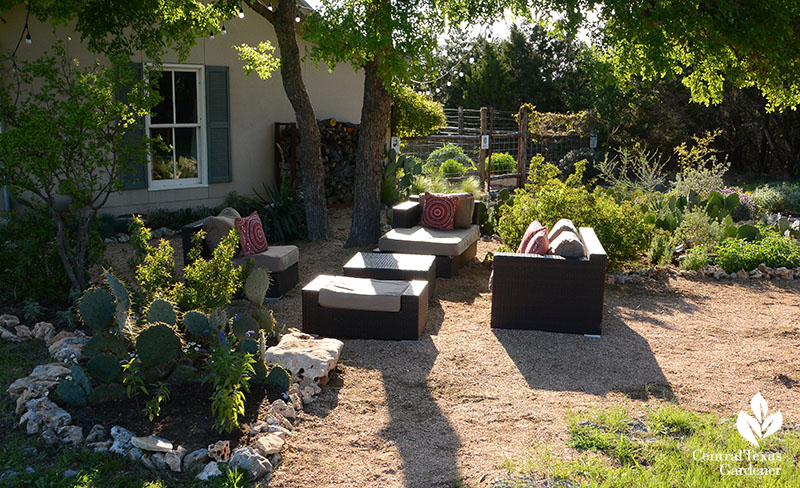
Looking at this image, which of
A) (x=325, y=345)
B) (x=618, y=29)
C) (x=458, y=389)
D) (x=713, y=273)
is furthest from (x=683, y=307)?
(x=325, y=345)

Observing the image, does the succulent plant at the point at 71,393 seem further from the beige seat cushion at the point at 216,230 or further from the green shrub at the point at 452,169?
the green shrub at the point at 452,169

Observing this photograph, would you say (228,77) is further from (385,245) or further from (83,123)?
(83,123)

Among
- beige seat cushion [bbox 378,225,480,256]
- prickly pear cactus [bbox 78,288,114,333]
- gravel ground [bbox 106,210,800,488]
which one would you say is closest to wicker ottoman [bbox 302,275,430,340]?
gravel ground [bbox 106,210,800,488]

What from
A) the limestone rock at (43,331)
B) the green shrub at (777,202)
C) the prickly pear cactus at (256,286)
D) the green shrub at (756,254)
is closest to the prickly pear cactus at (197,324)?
the prickly pear cactus at (256,286)

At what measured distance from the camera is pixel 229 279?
5.05 metres

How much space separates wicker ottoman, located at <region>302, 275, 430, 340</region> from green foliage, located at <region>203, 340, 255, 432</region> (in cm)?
138

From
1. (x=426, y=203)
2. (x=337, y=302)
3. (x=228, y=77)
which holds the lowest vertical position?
(x=337, y=302)

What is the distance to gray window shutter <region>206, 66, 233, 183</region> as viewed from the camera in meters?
9.82

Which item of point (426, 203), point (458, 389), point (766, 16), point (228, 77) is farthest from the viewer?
point (228, 77)

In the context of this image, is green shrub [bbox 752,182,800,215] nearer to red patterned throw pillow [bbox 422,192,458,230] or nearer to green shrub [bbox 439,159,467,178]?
green shrub [bbox 439,159,467,178]

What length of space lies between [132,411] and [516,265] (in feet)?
9.61

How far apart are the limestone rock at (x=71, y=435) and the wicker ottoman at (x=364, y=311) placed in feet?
6.90

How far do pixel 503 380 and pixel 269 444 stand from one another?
1718 millimetres

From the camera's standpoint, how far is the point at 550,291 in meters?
5.49
